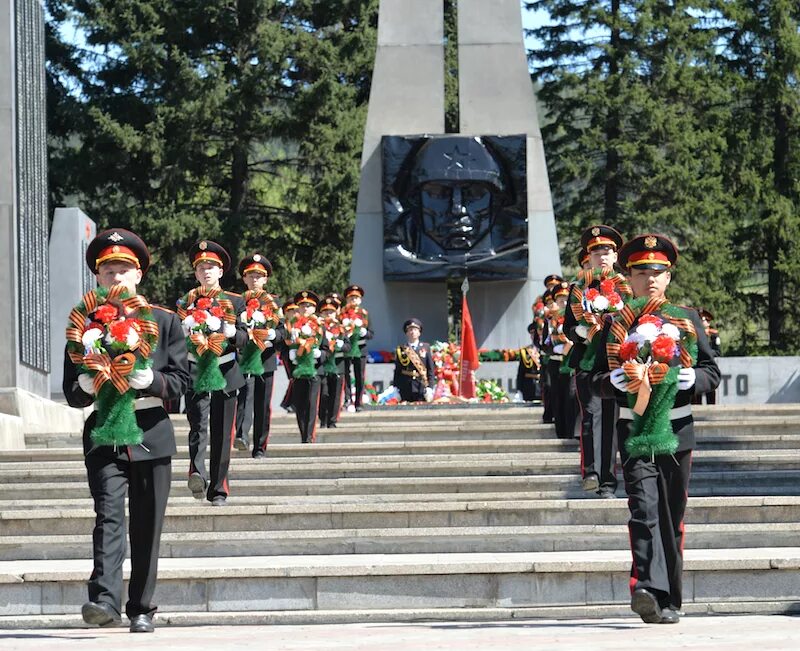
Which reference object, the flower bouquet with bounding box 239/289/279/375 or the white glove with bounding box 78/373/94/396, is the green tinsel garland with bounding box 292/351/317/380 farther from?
the white glove with bounding box 78/373/94/396

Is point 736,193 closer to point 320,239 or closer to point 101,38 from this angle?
point 320,239

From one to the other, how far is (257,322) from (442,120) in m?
15.9

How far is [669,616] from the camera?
795cm

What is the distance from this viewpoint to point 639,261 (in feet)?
26.9

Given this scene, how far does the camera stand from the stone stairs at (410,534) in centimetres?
886

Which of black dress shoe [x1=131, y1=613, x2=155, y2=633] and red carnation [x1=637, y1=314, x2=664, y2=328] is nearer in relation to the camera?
black dress shoe [x1=131, y1=613, x2=155, y2=633]

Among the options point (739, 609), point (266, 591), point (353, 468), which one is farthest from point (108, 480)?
point (353, 468)

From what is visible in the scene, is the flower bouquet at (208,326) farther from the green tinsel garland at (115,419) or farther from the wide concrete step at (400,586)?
the green tinsel garland at (115,419)

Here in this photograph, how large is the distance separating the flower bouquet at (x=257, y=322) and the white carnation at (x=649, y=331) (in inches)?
240

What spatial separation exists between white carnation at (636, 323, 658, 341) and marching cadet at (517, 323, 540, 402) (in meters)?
17.7

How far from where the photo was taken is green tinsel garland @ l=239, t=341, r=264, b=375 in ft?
47.2

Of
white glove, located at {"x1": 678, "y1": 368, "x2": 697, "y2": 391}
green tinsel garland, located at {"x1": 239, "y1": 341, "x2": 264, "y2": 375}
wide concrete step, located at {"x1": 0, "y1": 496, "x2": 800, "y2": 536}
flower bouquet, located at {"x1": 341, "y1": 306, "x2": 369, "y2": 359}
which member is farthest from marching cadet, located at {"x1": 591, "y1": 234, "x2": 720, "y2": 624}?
flower bouquet, located at {"x1": 341, "y1": 306, "x2": 369, "y2": 359}

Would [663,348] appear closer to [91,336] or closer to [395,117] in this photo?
[91,336]

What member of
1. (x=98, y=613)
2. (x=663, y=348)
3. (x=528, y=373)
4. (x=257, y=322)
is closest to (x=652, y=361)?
(x=663, y=348)
